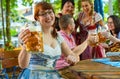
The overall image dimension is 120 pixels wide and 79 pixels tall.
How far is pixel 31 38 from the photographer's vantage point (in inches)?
77.5

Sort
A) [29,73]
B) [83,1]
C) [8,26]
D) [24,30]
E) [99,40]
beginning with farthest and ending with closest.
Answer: [8,26], [83,1], [99,40], [29,73], [24,30]

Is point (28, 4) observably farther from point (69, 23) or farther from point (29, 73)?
point (29, 73)

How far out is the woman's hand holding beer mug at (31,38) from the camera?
6.41 feet

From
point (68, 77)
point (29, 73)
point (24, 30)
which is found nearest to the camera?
point (24, 30)

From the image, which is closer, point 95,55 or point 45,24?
point 45,24

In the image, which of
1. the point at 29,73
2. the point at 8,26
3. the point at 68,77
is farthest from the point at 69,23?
the point at 8,26

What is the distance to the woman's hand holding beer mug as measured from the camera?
6.41ft

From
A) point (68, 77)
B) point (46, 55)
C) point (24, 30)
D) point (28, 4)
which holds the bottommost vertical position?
point (68, 77)

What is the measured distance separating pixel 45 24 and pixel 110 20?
258 centimetres

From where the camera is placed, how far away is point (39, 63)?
7.41 feet

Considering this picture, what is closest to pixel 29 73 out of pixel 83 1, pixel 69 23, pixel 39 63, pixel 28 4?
pixel 39 63

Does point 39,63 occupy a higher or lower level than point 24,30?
lower

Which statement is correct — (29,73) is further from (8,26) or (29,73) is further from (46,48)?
(8,26)

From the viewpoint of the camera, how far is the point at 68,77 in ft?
8.16
